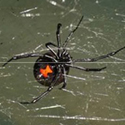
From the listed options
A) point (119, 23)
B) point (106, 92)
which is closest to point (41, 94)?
point (106, 92)

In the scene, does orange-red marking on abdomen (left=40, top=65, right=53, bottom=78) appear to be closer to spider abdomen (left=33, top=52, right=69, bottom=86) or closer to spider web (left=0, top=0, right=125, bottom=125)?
spider abdomen (left=33, top=52, right=69, bottom=86)

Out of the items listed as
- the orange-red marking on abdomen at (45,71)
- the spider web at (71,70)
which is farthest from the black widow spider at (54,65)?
the spider web at (71,70)

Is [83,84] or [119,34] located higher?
[119,34]

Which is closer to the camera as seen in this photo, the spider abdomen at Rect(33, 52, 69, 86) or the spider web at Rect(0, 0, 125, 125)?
the spider abdomen at Rect(33, 52, 69, 86)

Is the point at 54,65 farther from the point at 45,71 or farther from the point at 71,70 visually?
the point at 71,70

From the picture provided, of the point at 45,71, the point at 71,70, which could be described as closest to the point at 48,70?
the point at 45,71

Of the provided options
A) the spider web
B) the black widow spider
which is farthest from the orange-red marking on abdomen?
the spider web

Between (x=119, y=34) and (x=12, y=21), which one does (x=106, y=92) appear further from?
(x=12, y=21)
